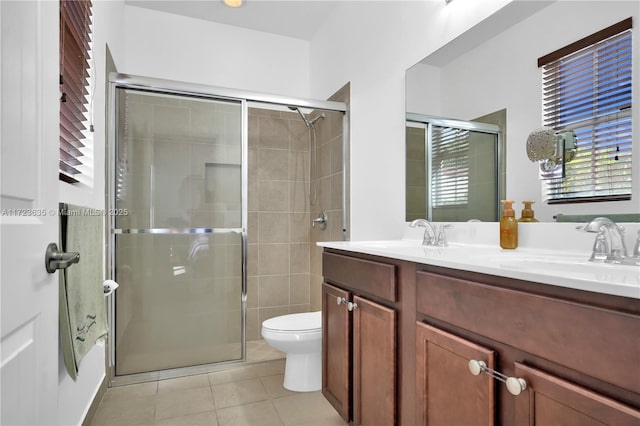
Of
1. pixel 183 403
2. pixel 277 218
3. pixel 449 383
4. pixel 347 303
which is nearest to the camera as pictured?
pixel 449 383

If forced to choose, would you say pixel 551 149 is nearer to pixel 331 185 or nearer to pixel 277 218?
pixel 331 185

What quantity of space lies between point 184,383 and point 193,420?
465 mm

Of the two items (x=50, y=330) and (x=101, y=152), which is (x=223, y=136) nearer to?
(x=101, y=152)

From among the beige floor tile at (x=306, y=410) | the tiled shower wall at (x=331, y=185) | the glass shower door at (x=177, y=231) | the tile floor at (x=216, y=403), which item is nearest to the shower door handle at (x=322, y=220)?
the tiled shower wall at (x=331, y=185)

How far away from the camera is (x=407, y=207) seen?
6.55ft

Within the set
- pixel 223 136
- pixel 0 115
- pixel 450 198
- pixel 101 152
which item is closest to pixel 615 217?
pixel 450 198

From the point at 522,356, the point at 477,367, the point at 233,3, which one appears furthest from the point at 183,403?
the point at 233,3

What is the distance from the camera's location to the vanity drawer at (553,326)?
62cm

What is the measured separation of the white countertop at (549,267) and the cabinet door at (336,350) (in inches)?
10.8

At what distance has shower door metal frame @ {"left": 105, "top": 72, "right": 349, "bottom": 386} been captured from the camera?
215cm

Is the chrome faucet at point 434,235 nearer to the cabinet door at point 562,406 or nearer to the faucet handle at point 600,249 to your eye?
the faucet handle at point 600,249

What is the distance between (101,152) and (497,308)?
6.72 ft

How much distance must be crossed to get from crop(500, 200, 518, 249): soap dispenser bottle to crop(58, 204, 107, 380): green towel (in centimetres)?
156

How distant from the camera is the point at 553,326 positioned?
0.73 m
